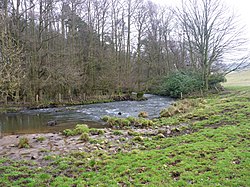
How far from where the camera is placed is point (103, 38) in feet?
115

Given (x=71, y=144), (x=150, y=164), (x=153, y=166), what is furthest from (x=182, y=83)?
(x=153, y=166)

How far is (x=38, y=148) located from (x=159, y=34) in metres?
38.2

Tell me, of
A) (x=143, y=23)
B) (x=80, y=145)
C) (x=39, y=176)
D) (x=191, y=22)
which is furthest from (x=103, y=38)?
(x=39, y=176)

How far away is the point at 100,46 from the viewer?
111 feet

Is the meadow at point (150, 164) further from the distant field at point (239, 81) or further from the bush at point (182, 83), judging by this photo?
the distant field at point (239, 81)

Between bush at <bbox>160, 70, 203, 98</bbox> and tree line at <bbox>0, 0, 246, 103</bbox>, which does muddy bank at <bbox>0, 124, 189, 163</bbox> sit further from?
bush at <bbox>160, 70, 203, 98</bbox>

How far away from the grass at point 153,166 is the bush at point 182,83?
2238 centimetres

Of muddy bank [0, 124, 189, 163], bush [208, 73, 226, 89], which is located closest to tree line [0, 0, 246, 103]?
bush [208, 73, 226, 89]

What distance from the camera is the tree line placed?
26.7m

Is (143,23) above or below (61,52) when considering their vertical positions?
above

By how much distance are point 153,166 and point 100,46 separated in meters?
29.3

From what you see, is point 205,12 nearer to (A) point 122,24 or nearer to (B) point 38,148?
(A) point 122,24

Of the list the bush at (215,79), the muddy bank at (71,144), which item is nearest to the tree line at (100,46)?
the bush at (215,79)

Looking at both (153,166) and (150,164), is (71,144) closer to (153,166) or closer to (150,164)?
(150,164)
